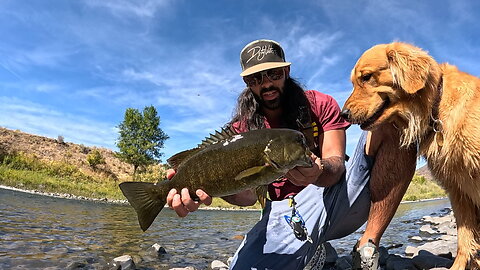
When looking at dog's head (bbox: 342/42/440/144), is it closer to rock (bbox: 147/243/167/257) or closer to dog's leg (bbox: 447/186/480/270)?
dog's leg (bbox: 447/186/480/270)

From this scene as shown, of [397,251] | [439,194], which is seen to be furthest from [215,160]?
[439,194]

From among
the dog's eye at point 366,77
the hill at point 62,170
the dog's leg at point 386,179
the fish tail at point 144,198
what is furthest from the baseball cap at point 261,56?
the hill at point 62,170

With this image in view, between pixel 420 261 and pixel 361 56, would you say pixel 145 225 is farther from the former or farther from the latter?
pixel 420 261

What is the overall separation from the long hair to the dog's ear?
1.15 metres

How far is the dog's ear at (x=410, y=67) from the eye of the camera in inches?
130

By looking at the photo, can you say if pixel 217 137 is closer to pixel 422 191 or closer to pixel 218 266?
pixel 218 266

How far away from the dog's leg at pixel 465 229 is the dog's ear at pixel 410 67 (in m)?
1.32

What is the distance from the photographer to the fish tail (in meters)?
3.05

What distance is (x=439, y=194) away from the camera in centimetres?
4428

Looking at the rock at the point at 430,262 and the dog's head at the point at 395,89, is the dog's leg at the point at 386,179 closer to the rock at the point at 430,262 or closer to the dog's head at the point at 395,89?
the dog's head at the point at 395,89

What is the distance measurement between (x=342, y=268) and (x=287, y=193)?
178 centimetres

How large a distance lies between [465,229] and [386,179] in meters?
1.14

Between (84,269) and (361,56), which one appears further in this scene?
(84,269)

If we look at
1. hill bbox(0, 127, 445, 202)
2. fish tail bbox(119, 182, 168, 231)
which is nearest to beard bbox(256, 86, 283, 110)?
fish tail bbox(119, 182, 168, 231)
